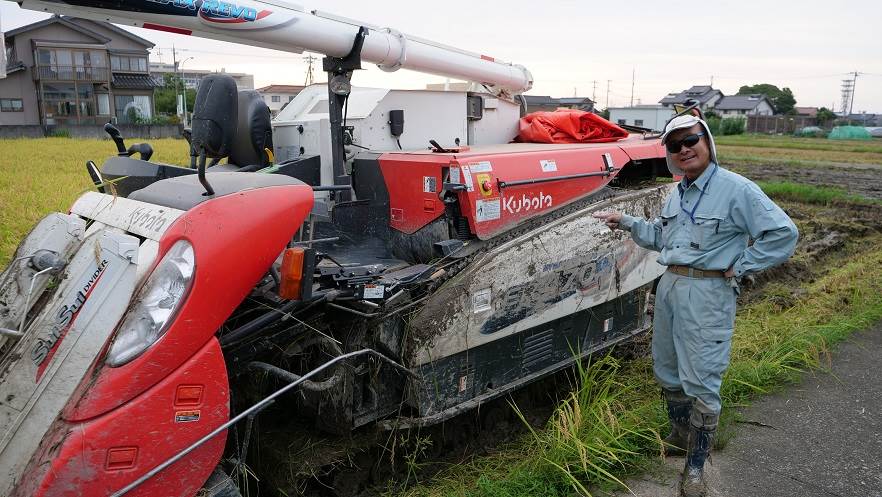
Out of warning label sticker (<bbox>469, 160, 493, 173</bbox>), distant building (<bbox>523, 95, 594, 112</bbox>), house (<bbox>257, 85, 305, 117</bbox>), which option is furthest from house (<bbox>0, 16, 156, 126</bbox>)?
warning label sticker (<bbox>469, 160, 493, 173</bbox>)

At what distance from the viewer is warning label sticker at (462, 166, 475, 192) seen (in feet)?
12.8

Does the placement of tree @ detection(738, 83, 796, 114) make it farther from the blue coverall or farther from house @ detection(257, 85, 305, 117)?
the blue coverall

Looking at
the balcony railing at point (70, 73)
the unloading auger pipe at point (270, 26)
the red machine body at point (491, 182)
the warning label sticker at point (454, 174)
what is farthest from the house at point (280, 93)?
the balcony railing at point (70, 73)

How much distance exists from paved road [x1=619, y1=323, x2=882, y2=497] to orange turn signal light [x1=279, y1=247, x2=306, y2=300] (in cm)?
197

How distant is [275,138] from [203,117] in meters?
2.36

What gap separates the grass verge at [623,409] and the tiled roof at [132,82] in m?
43.5

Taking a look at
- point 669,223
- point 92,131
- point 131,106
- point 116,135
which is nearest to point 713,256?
point 669,223

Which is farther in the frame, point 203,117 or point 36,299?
point 203,117

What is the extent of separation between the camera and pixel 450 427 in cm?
437

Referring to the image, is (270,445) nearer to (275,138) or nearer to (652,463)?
(652,463)

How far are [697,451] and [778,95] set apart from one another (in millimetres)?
89952

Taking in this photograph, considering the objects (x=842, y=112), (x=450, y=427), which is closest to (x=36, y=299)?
(x=450, y=427)

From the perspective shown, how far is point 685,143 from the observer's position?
361cm

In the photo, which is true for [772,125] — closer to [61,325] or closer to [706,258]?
[706,258]
